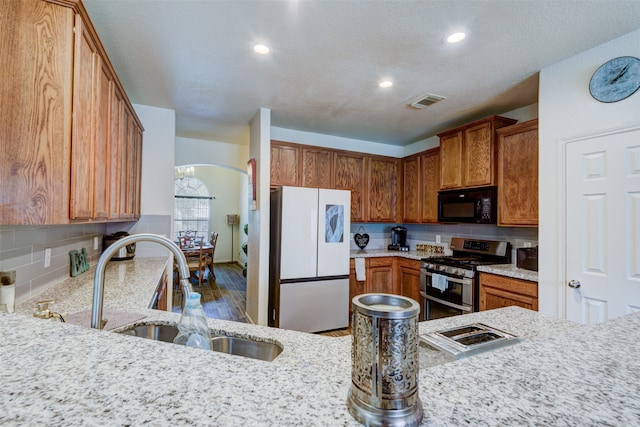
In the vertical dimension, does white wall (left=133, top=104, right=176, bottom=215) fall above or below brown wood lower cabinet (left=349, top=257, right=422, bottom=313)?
above

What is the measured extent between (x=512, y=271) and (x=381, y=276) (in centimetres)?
164

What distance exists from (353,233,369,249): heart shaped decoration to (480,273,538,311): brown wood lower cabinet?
1881 millimetres

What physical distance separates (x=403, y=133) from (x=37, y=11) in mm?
3799

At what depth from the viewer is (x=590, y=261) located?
208cm

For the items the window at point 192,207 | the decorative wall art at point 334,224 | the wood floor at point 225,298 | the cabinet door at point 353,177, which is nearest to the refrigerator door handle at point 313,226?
the decorative wall art at point 334,224

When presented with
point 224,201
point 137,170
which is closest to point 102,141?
point 137,170

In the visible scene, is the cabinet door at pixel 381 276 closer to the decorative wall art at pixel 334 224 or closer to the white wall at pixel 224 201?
the decorative wall art at pixel 334 224

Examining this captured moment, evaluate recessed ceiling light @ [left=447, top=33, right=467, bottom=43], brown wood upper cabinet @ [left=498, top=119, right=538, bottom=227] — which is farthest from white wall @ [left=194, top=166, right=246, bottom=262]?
recessed ceiling light @ [left=447, top=33, right=467, bottom=43]

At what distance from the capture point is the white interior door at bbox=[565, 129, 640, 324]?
6.26ft

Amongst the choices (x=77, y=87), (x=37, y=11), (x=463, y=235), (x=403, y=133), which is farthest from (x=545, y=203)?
(x=37, y=11)

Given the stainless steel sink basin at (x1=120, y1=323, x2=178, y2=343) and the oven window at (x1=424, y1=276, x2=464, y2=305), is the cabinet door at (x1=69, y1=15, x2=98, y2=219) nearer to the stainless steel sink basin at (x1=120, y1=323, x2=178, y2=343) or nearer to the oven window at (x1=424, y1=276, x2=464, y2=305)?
the stainless steel sink basin at (x1=120, y1=323, x2=178, y2=343)

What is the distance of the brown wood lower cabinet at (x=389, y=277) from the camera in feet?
12.5

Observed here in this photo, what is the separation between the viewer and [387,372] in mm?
418

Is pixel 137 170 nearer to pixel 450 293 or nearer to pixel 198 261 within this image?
pixel 198 261
